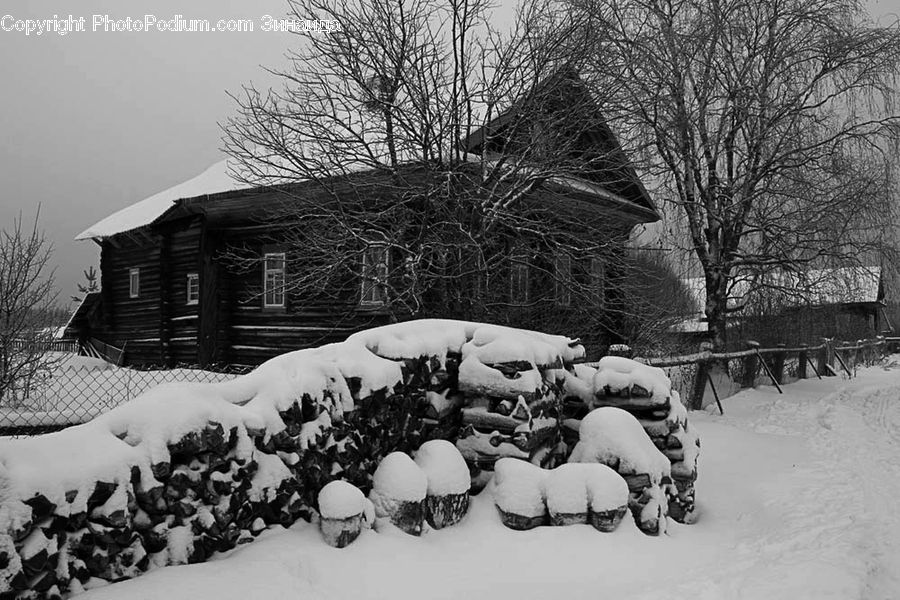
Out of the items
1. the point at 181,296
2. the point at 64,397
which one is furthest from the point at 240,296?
the point at 64,397

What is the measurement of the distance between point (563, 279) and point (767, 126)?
22.5 feet

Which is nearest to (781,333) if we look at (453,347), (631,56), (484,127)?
(631,56)

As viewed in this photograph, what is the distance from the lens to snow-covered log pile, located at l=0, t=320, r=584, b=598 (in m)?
2.47

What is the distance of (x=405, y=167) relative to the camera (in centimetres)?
889

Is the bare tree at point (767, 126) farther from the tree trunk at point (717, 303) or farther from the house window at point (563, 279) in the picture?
the house window at point (563, 279)

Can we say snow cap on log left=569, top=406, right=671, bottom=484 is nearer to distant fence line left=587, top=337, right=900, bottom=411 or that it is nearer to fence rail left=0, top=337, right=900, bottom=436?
fence rail left=0, top=337, right=900, bottom=436

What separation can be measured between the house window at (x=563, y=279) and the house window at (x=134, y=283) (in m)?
14.0

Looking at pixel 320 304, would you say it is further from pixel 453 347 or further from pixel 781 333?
pixel 781 333

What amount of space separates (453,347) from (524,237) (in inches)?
187

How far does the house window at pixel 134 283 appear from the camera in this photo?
1895 centimetres

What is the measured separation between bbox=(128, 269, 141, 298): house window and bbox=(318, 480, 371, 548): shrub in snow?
17.5 metres

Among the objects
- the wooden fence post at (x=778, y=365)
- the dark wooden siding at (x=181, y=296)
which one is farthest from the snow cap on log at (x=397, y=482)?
the dark wooden siding at (x=181, y=296)

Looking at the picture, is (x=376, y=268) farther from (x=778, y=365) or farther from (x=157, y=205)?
(x=157, y=205)

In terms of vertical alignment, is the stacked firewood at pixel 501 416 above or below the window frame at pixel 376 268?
below
